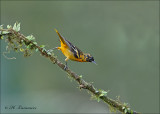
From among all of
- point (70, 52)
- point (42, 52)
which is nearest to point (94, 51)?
point (70, 52)

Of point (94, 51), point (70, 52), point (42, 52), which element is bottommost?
point (42, 52)

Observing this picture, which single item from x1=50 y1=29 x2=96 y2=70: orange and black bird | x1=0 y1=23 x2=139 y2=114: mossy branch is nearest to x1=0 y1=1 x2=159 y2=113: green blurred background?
x1=50 y1=29 x2=96 y2=70: orange and black bird

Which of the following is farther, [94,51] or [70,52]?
[94,51]

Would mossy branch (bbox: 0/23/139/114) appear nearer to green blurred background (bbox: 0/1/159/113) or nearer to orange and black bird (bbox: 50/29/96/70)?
orange and black bird (bbox: 50/29/96/70)

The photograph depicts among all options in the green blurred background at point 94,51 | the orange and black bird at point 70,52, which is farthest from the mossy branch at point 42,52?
the green blurred background at point 94,51

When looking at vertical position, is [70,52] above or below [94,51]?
below

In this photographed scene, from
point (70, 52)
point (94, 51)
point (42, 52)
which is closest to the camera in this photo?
point (42, 52)

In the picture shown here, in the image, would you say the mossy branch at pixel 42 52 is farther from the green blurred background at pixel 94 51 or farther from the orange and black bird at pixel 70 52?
the green blurred background at pixel 94 51

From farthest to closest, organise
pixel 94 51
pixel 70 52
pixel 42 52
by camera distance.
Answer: pixel 94 51, pixel 70 52, pixel 42 52

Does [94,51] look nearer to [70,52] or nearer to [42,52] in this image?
[70,52]
